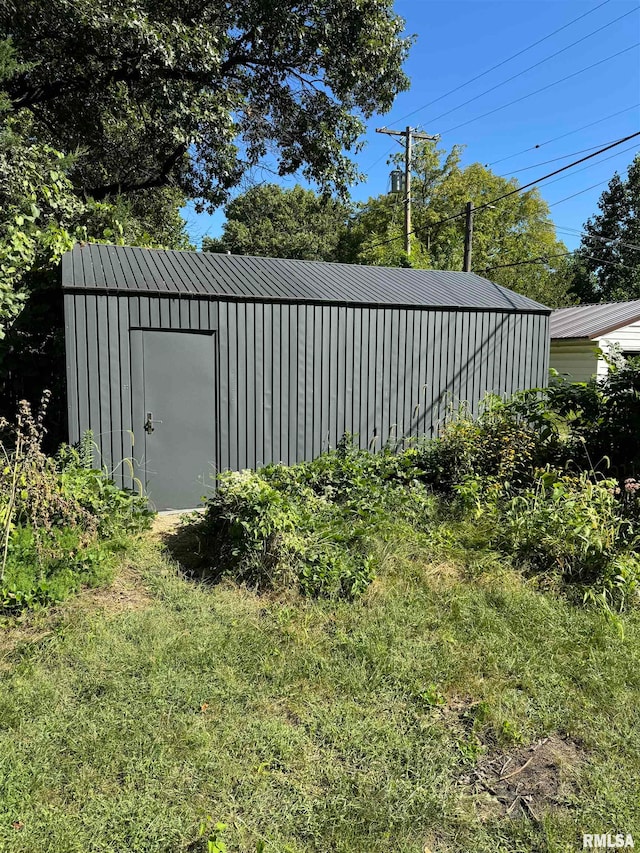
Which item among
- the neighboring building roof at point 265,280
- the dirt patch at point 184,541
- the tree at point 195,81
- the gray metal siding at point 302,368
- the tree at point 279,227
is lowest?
the dirt patch at point 184,541

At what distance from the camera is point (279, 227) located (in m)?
29.0

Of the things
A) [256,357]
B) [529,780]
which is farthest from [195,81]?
[529,780]

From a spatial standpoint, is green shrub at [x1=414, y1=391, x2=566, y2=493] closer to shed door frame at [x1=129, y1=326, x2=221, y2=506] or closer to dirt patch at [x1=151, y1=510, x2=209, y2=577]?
dirt patch at [x1=151, y1=510, x2=209, y2=577]

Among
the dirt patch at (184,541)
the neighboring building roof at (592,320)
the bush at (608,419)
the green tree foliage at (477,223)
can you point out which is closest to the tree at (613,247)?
the green tree foliage at (477,223)

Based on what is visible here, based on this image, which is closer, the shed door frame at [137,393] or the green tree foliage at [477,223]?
the shed door frame at [137,393]

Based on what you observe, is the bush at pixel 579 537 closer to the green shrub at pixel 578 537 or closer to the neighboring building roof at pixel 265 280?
the green shrub at pixel 578 537

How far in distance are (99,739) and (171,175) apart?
39.5 ft

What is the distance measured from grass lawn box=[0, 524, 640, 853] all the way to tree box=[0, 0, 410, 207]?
779cm

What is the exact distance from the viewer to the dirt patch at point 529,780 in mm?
2006

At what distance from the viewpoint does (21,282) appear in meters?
5.86

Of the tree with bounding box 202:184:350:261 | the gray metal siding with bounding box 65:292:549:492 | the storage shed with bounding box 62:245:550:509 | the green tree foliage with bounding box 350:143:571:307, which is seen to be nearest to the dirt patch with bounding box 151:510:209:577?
the storage shed with bounding box 62:245:550:509

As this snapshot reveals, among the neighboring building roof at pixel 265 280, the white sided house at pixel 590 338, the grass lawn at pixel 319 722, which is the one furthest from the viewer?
the white sided house at pixel 590 338

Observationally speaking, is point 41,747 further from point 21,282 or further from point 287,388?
point 21,282

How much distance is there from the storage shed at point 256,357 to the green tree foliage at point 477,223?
16207 millimetres
